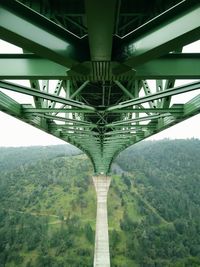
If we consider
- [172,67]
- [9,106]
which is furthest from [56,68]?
[9,106]

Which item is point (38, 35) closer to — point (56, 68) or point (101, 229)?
point (56, 68)

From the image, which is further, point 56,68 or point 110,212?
point 110,212

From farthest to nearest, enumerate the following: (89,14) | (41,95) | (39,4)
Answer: (41,95) < (39,4) < (89,14)

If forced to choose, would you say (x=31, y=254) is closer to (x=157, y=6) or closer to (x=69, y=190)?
(x=69, y=190)

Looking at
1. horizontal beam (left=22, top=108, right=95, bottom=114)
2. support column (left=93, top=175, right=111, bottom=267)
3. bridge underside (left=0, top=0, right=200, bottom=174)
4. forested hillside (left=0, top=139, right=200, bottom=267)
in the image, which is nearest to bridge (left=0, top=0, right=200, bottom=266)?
bridge underside (left=0, top=0, right=200, bottom=174)

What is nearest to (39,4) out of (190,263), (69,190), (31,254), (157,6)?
(157,6)

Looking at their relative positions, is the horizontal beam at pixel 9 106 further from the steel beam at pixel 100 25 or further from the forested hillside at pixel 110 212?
the forested hillside at pixel 110 212
